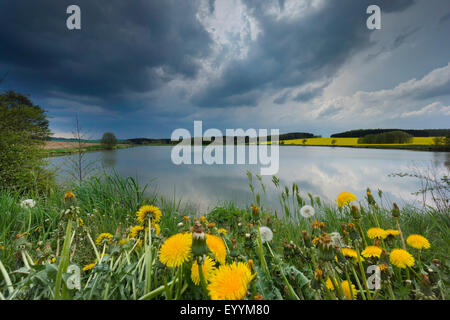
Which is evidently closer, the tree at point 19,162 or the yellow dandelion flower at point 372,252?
the yellow dandelion flower at point 372,252

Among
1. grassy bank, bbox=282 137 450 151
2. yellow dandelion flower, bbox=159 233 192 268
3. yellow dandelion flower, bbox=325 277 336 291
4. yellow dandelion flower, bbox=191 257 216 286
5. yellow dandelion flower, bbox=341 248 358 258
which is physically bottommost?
yellow dandelion flower, bbox=325 277 336 291

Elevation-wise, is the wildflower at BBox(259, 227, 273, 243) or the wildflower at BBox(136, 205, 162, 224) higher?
the wildflower at BBox(136, 205, 162, 224)

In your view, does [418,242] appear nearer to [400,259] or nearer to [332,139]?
[400,259]

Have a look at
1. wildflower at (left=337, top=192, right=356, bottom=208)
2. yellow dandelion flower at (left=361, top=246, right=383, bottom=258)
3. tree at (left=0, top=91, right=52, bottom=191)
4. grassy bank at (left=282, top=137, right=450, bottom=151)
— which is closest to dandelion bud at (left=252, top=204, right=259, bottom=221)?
yellow dandelion flower at (left=361, top=246, right=383, bottom=258)

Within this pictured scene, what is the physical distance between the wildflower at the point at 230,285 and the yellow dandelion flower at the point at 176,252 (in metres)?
0.17

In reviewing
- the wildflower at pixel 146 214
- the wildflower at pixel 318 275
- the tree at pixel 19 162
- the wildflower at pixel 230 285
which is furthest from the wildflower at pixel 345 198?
the tree at pixel 19 162

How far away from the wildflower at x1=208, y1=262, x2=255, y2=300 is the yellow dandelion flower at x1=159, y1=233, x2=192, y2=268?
17cm

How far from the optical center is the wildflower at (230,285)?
2.56 feet

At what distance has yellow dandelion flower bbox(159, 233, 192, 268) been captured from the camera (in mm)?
862

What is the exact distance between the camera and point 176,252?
871 millimetres

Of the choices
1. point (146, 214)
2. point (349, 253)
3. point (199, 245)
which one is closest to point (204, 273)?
point (199, 245)

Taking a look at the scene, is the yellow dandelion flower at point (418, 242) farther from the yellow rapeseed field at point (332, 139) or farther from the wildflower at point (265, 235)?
the yellow rapeseed field at point (332, 139)

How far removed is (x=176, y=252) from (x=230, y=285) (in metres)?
0.30

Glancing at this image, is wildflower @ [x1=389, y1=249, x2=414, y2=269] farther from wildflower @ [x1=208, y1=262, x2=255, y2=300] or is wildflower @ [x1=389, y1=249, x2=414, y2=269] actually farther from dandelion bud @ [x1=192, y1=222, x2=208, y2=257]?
dandelion bud @ [x1=192, y1=222, x2=208, y2=257]
